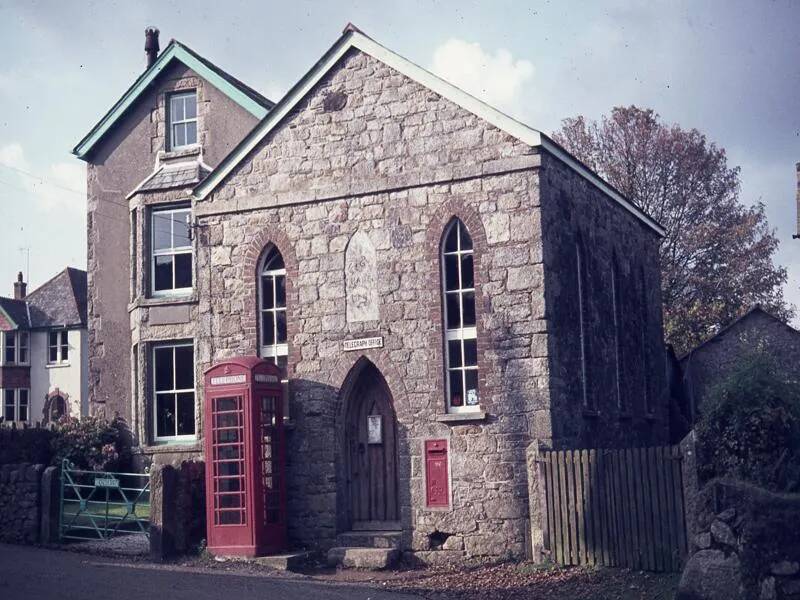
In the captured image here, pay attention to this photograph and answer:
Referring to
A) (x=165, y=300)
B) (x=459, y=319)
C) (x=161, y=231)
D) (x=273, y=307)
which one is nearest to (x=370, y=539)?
(x=459, y=319)

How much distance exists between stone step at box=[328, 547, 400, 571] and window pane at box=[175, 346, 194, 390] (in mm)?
6738

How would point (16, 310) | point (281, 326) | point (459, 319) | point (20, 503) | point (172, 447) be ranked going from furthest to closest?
point (16, 310) → point (172, 447) → point (281, 326) → point (20, 503) → point (459, 319)

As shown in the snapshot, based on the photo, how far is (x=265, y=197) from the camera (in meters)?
18.5

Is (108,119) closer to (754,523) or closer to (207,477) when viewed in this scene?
(207,477)

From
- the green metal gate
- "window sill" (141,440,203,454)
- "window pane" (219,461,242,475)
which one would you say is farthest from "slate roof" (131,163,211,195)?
"window pane" (219,461,242,475)

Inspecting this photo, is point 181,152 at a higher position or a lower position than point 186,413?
higher

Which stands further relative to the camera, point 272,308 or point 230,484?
point 272,308

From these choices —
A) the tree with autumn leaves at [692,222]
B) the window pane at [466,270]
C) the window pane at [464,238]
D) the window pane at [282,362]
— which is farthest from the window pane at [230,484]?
the tree with autumn leaves at [692,222]

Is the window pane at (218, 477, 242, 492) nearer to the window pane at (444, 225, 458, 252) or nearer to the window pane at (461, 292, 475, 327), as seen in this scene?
the window pane at (461, 292, 475, 327)

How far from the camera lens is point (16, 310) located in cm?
4716

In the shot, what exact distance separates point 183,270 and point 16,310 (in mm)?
27902

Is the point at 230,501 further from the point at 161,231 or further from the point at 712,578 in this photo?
the point at 712,578

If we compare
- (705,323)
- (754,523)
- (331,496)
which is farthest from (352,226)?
(705,323)

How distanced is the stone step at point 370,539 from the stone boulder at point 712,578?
5.98m
